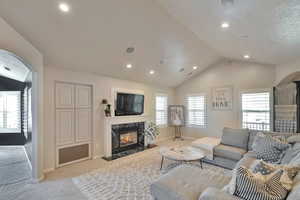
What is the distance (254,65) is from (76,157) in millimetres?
6598

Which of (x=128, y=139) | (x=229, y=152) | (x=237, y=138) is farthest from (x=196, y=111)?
(x=229, y=152)

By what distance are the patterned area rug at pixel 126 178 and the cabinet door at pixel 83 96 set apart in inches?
70.9

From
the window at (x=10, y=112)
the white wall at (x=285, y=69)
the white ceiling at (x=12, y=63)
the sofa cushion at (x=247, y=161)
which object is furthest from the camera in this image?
the window at (x=10, y=112)

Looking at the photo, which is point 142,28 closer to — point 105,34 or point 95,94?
point 105,34

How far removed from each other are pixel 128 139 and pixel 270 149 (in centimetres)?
409

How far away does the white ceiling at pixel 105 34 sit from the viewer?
2.59 m

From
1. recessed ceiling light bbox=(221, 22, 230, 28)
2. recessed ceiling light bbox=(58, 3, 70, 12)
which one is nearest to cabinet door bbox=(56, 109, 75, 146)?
recessed ceiling light bbox=(58, 3, 70, 12)

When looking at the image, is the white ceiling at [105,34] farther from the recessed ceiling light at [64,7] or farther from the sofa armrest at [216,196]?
the sofa armrest at [216,196]

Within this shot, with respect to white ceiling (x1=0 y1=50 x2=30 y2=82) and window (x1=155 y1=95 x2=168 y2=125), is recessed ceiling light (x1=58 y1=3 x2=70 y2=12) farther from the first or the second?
window (x1=155 y1=95 x2=168 y2=125)

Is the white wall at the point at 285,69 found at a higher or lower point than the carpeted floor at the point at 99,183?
higher

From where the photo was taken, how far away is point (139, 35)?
3697 mm

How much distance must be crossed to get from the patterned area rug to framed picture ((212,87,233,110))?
311 centimetres

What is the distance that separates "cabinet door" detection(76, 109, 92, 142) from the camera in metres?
4.40

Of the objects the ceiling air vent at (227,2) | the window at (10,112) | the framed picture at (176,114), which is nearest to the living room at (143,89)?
the ceiling air vent at (227,2)
